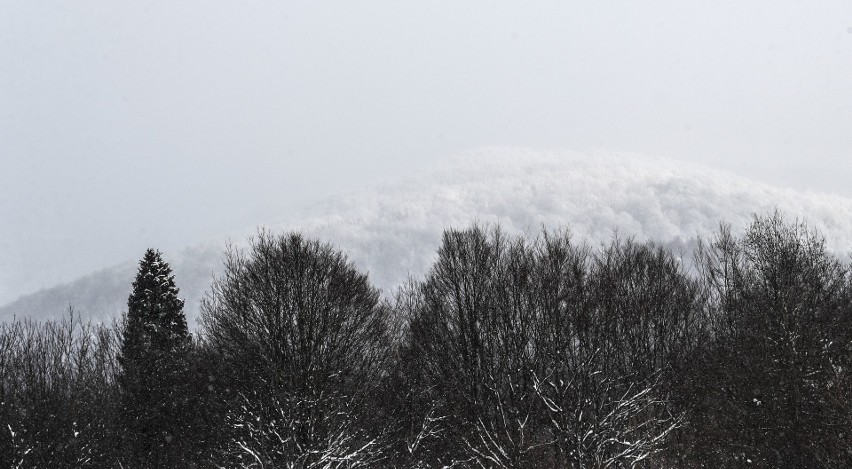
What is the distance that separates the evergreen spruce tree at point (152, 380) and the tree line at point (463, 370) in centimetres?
10

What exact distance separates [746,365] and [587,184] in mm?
140916

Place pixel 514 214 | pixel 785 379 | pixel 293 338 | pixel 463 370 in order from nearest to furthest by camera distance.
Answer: pixel 785 379 → pixel 293 338 → pixel 463 370 → pixel 514 214

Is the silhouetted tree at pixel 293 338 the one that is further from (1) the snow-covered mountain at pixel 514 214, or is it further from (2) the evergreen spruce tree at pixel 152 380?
(1) the snow-covered mountain at pixel 514 214

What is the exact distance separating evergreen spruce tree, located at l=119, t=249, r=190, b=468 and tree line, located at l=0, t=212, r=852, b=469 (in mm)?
99

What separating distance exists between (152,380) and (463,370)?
1593 centimetres

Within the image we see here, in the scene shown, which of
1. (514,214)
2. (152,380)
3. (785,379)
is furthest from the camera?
(514,214)

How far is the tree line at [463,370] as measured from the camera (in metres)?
20.0

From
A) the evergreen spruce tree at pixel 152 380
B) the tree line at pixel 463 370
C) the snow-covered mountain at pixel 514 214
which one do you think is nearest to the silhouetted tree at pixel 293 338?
the tree line at pixel 463 370

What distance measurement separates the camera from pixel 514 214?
14775cm

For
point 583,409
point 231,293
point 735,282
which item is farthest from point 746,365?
point 231,293

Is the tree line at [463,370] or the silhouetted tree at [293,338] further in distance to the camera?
the silhouetted tree at [293,338]

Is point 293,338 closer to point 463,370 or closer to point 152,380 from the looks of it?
point 463,370

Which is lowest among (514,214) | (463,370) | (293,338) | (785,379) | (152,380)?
(785,379)

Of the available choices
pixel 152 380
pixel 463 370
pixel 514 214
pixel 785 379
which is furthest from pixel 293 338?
pixel 514 214
